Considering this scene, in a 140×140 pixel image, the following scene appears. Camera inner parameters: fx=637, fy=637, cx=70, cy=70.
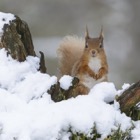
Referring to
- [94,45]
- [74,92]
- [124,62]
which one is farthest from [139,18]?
[74,92]

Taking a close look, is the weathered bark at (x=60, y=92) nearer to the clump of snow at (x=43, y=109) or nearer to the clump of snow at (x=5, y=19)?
the clump of snow at (x=43, y=109)

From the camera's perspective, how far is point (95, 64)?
148 inches

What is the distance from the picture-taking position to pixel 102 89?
291cm

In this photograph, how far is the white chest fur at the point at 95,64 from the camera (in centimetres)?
376

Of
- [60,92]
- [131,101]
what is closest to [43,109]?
[60,92]

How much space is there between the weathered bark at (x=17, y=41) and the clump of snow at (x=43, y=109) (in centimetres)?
4

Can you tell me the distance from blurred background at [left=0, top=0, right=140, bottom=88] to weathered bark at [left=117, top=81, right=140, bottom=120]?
3.25 m

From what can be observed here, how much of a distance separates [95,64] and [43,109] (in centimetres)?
114

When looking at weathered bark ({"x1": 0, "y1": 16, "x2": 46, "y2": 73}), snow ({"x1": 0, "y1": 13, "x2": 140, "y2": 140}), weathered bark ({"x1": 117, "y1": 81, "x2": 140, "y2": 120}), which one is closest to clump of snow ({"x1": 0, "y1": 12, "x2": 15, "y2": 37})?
weathered bark ({"x1": 0, "y1": 16, "x2": 46, "y2": 73})

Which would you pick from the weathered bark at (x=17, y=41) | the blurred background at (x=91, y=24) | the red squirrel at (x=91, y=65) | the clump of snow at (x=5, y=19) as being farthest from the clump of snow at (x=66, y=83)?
the blurred background at (x=91, y=24)

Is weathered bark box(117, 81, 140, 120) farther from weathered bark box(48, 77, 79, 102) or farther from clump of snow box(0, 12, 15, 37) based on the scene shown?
clump of snow box(0, 12, 15, 37)

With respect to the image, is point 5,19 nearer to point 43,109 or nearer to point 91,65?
point 43,109

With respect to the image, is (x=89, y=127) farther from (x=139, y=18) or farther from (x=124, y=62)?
(x=139, y=18)

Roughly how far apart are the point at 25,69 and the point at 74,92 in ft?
0.92
